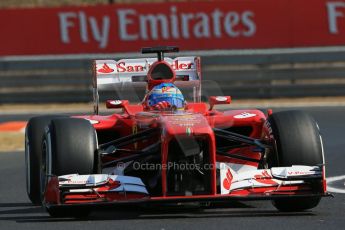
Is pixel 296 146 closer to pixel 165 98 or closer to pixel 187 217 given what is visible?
pixel 187 217

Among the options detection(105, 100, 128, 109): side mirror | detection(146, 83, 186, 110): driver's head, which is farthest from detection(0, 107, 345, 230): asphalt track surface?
detection(105, 100, 128, 109): side mirror

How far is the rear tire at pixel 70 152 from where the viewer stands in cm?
932

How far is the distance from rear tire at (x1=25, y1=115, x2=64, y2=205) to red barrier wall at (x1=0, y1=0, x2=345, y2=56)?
45.7 ft

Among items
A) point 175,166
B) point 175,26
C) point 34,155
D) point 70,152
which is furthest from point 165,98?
Answer: point 175,26

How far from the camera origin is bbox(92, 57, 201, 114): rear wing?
1213 centimetres

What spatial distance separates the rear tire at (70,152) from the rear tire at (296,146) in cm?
167

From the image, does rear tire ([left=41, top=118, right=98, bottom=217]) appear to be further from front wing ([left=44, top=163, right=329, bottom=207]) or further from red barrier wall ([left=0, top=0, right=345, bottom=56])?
red barrier wall ([left=0, top=0, right=345, bottom=56])

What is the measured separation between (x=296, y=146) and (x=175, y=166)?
113 centimetres

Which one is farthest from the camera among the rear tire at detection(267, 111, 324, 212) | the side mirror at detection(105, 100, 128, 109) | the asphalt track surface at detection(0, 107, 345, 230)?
the side mirror at detection(105, 100, 128, 109)

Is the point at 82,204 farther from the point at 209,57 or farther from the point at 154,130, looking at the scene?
the point at 209,57

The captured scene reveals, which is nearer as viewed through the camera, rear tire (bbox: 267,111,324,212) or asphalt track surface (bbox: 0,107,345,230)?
asphalt track surface (bbox: 0,107,345,230)

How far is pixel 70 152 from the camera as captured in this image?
9.34 m

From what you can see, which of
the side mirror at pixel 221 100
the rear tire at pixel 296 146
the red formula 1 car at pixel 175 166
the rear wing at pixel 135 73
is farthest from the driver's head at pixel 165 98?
the rear tire at pixel 296 146

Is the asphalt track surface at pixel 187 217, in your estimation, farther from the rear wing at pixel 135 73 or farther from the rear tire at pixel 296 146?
the rear wing at pixel 135 73
